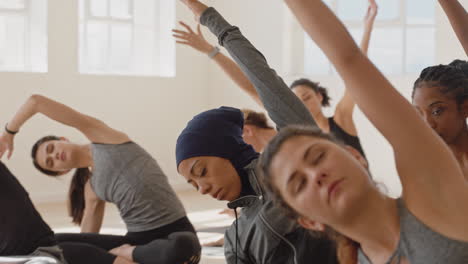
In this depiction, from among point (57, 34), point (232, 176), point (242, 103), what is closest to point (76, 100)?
point (57, 34)

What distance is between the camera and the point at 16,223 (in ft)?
7.91

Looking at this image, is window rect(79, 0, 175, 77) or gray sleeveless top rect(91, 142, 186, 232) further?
window rect(79, 0, 175, 77)

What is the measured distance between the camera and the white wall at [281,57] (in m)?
6.76

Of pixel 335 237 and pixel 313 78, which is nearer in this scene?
pixel 335 237

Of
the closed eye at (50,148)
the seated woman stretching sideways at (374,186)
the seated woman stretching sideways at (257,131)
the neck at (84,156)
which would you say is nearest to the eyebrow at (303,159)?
the seated woman stretching sideways at (374,186)

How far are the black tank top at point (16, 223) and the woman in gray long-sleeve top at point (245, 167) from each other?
79cm

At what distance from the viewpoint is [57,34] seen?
6988mm

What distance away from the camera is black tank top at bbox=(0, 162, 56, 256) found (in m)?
2.40

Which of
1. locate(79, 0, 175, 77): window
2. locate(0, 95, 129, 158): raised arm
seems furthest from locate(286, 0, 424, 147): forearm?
locate(79, 0, 175, 77): window

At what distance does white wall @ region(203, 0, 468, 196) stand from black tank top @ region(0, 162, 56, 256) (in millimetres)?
4756

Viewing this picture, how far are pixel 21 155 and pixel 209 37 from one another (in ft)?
9.95

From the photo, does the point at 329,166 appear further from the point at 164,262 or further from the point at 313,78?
the point at 313,78

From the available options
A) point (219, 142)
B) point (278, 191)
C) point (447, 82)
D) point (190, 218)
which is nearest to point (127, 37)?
point (190, 218)

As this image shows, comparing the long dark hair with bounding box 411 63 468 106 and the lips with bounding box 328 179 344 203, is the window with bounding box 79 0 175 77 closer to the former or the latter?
the long dark hair with bounding box 411 63 468 106
